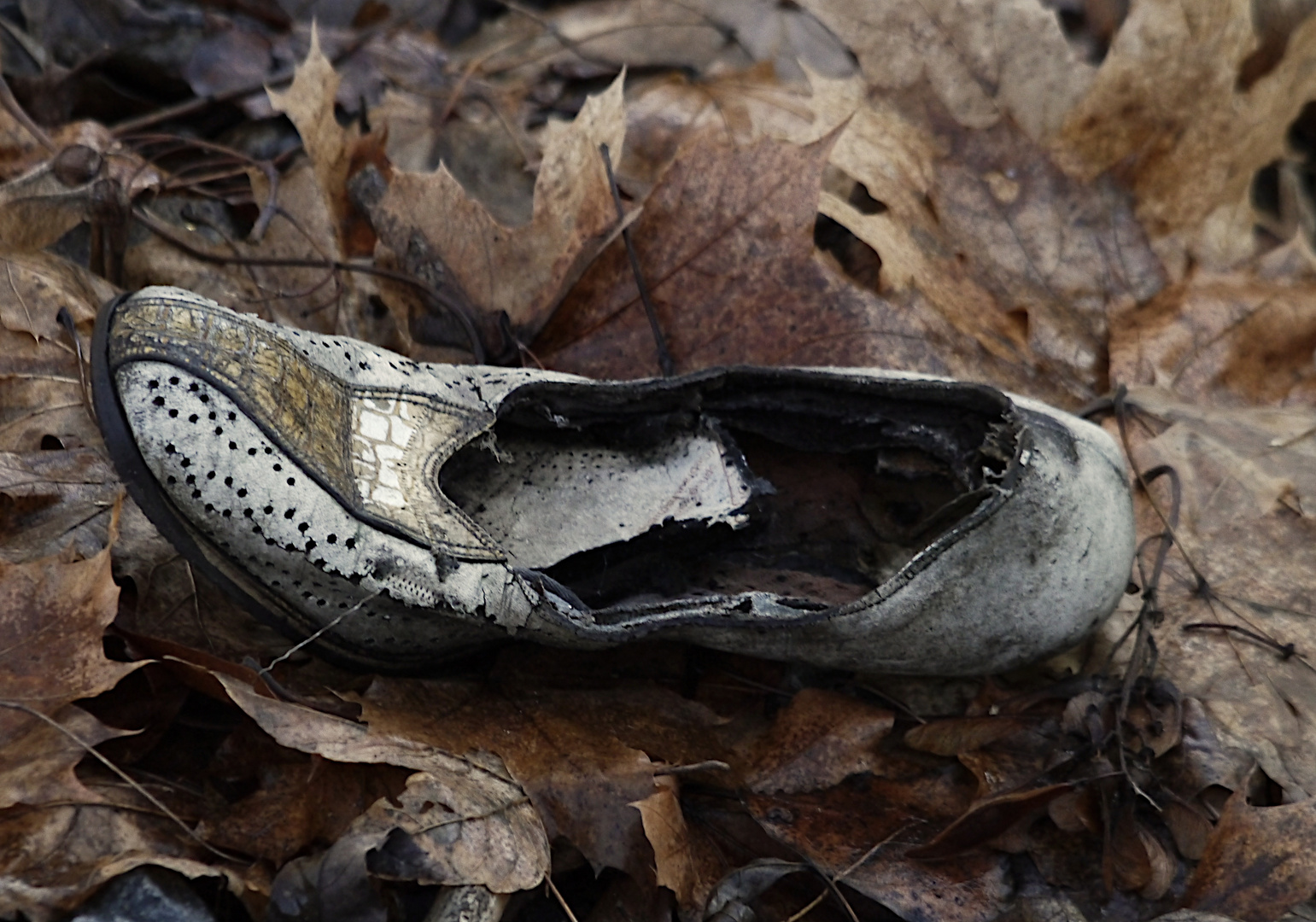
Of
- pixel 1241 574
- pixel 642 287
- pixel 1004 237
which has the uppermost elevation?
pixel 1004 237

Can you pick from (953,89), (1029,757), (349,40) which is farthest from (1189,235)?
(349,40)

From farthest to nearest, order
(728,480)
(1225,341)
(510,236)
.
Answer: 1. (1225,341)
2. (510,236)
3. (728,480)

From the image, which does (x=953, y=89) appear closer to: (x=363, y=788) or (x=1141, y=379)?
(x=1141, y=379)

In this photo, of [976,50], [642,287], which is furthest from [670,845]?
[976,50]

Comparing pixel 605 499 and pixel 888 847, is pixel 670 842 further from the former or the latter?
pixel 605 499

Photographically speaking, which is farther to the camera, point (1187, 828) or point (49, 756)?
point (1187, 828)

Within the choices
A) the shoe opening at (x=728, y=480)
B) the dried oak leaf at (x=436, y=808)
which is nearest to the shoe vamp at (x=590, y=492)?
the shoe opening at (x=728, y=480)
